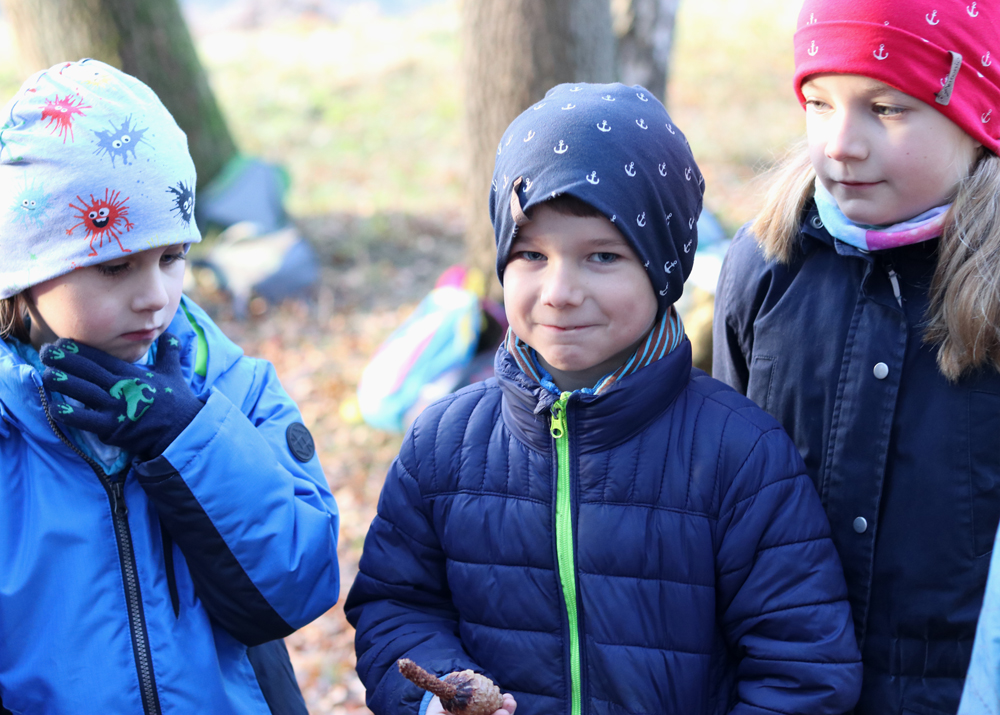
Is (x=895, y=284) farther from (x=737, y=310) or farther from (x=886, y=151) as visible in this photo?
(x=737, y=310)

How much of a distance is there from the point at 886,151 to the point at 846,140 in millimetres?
89

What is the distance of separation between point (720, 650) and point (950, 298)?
0.95m

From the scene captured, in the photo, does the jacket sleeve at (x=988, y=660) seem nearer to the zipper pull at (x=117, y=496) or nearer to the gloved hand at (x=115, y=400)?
the gloved hand at (x=115, y=400)

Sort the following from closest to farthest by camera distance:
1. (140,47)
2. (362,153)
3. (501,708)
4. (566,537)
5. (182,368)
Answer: (501,708), (566,537), (182,368), (140,47), (362,153)

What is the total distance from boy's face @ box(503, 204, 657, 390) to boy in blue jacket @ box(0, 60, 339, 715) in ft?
2.40

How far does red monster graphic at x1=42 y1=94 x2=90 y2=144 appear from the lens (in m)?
1.90

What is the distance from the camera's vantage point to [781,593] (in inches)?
74.5

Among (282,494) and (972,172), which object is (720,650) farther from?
(972,172)

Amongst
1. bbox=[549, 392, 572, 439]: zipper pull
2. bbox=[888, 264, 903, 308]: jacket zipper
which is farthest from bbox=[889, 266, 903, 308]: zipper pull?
bbox=[549, 392, 572, 439]: zipper pull

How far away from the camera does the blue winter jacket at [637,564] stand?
1900 mm

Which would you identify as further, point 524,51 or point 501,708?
point 524,51

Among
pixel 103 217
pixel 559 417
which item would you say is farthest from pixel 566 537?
pixel 103 217

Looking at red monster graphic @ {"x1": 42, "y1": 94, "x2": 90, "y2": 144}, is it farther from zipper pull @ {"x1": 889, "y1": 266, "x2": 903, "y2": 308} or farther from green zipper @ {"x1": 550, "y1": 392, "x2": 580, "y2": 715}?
zipper pull @ {"x1": 889, "y1": 266, "x2": 903, "y2": 308}

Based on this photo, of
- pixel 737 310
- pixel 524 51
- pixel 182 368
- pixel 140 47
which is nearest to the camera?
pixel 182 368
